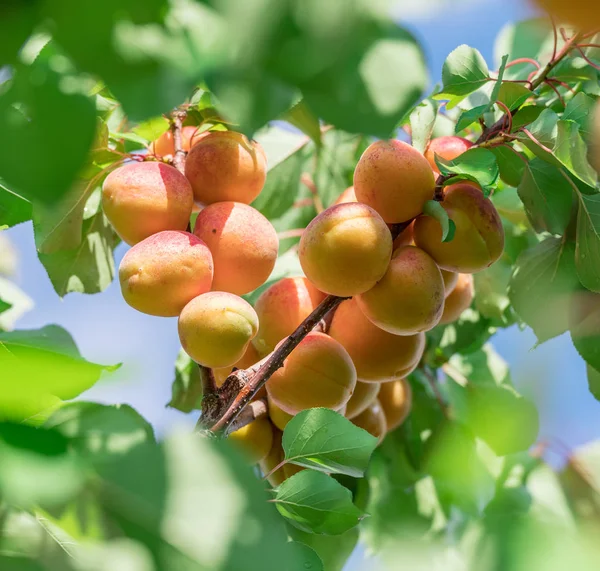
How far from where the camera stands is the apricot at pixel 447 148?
2.98 ft

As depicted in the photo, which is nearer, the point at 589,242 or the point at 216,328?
the point at 216,328

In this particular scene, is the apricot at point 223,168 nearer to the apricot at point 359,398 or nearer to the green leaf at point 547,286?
the apricot at point 359,398

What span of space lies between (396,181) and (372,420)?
1.24ft

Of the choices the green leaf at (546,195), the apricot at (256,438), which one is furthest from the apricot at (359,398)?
the green leaf at (546,195)

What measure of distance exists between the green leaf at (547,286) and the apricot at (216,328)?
461mm

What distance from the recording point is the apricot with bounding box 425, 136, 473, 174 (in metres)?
0.91

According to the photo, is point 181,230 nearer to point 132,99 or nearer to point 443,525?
point 132,99

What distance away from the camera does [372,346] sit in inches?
33.8

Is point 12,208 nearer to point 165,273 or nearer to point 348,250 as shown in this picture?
point 165,273

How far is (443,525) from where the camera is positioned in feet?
4.04

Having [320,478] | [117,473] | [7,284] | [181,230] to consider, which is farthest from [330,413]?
[7,284]

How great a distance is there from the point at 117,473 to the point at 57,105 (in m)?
0.17

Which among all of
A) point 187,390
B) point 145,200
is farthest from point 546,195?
point 187,390

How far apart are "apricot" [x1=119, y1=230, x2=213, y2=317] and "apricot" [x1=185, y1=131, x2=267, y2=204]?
13 cm
